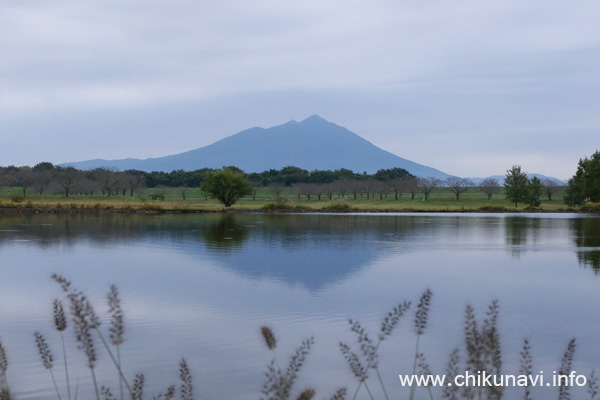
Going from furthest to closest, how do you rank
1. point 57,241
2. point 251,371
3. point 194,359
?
point 57,241
point 194,359
point 251,371

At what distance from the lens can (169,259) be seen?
81.7 feet

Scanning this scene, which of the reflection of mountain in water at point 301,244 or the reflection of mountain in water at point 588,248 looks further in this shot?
the reflection of mountain in water at point 588,248

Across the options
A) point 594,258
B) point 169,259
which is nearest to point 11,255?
point 169,259

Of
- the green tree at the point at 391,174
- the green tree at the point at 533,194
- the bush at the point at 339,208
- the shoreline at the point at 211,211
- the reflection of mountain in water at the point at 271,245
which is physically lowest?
the reflection of mountain in water at the point at 271,245

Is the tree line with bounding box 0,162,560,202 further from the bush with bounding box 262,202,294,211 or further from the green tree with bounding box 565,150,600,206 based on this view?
the bush with bounding box 262,202,294,211

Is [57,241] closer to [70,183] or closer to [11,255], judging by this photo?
[11,255]

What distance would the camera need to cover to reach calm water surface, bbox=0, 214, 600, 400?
9.58 meters

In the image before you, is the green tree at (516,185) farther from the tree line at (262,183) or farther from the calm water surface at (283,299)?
the calm water surface at (283,299)

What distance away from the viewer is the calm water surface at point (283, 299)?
958 cm

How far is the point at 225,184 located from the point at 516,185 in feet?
151

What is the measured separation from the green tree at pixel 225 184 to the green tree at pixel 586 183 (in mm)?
45805

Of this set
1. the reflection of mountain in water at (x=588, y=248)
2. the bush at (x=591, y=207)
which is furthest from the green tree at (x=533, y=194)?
the reflection of mountain in water at (x=588, y=248)

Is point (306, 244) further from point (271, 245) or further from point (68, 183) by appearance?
point (68, 183)

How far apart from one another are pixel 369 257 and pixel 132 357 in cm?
1686
